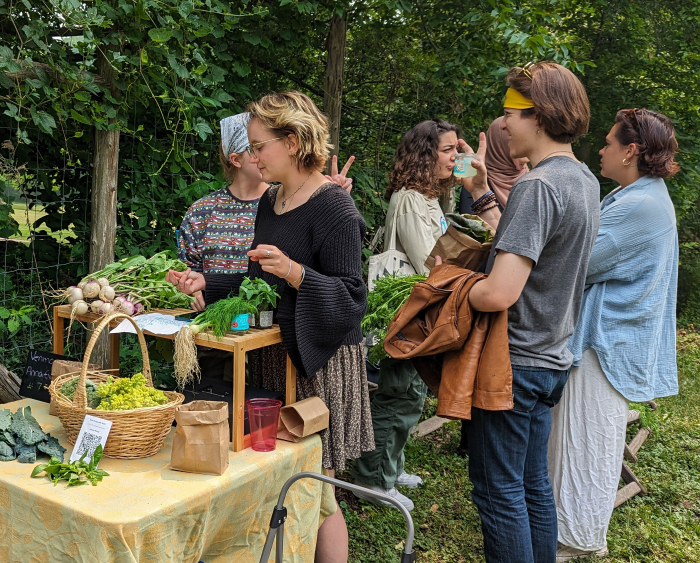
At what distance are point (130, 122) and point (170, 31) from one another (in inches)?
40.3

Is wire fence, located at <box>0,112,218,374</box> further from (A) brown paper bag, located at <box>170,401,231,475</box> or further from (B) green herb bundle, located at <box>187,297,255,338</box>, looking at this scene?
(A) brown paper bag, located at <box>170,401,231,475</box>

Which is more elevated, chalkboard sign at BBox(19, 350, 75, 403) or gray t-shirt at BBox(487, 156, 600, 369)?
gray t-shirt at BBox(487, 156, 600, 369)

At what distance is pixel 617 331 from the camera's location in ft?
9.32

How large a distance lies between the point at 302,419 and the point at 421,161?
5.89ft

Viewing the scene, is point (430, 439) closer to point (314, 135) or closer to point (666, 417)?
point (666, 417)

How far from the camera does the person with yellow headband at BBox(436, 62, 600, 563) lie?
1.92m

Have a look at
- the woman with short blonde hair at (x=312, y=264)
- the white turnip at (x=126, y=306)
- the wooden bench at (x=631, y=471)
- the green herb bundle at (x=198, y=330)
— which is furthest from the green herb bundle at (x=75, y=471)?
the wooden bench at (x=631, y=471)

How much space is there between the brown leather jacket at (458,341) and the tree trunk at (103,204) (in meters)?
1.68

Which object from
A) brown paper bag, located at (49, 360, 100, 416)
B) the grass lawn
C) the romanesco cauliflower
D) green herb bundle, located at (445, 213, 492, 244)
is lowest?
the grass lawn

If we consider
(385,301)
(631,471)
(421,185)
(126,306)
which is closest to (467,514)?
(631,471)

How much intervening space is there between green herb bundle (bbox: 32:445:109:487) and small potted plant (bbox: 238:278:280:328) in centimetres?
61

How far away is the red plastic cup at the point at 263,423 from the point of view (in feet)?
6.66

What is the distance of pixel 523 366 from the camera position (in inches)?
81.0

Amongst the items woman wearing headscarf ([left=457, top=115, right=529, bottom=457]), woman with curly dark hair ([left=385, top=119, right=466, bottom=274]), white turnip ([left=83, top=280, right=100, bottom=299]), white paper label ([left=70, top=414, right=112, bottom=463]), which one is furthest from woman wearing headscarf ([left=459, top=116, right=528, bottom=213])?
white paper label ([left=70, top=414, right=112, bottom=463])
